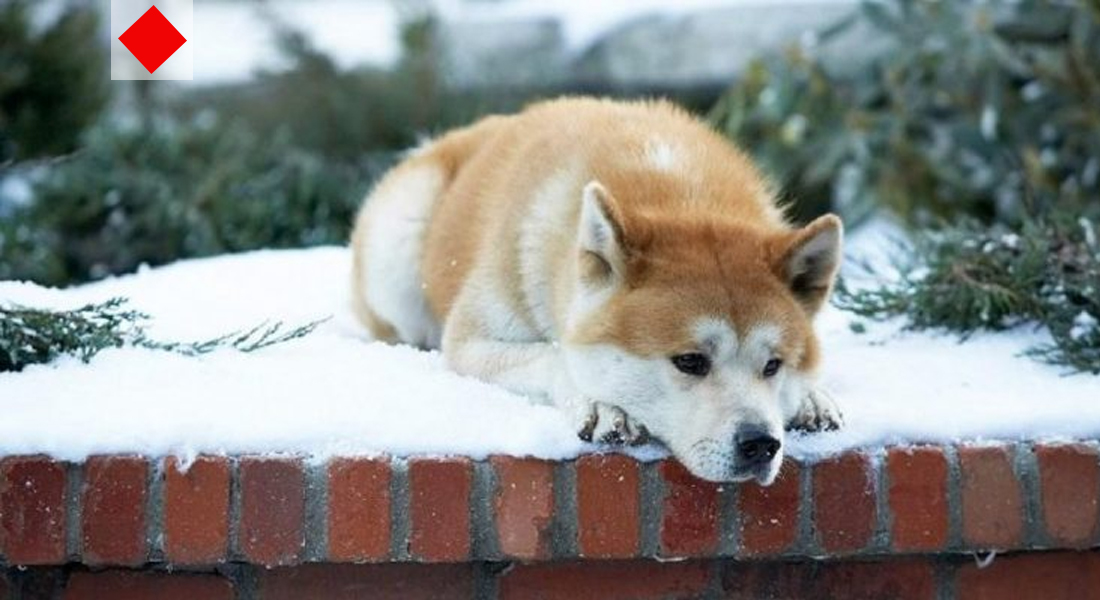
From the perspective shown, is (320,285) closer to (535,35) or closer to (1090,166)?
(1090,166)

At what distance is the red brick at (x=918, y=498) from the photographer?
2.84 meters

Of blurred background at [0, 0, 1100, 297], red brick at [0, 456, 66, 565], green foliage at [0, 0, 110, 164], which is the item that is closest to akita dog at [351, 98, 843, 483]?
red brick at [0, 456, 66, 565]

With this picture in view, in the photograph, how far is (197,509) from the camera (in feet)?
8.87

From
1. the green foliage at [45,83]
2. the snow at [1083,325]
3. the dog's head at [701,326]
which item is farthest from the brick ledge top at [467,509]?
the green foliage at [45,83]

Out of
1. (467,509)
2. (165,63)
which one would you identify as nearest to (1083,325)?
(467,509)

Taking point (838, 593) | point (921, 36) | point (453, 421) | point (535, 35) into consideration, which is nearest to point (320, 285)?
point (453, 421)

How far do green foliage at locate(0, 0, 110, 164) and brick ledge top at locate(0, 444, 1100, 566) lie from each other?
3.97 meters

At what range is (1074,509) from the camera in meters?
2.88

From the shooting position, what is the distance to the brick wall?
2.70 m

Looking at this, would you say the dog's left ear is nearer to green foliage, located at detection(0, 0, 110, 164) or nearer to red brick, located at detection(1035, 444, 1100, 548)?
red brick, located at detection(1035, 444, 1100, 548)

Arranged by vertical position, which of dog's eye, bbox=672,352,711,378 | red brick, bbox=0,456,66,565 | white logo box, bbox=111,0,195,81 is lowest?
dog's eye, bbox=672,352,711,378

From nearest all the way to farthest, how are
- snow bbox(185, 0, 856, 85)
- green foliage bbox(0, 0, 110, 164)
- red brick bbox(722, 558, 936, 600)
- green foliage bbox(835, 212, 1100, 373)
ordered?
red brick bbox(722, 558, 936, 600), green foliage bbox(835, 212, 1100, 373), green foliage bbox(0, 0, 110, 164), snow bbox(185, 0, 856, 85)

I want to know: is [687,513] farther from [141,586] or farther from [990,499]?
[141,586]

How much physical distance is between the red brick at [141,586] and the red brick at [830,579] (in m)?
0.89
